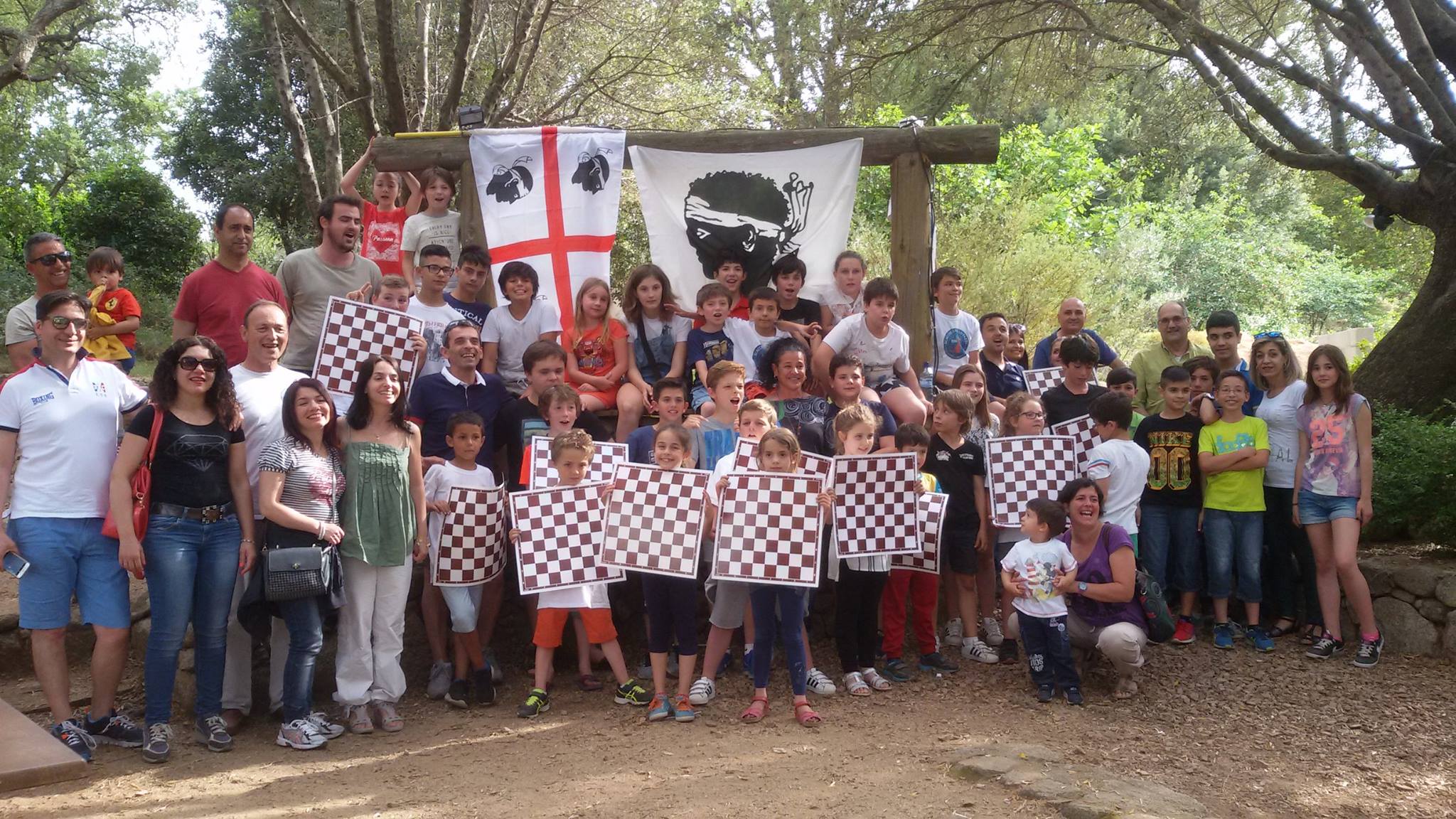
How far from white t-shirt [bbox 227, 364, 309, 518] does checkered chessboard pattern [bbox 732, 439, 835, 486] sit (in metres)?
2.18

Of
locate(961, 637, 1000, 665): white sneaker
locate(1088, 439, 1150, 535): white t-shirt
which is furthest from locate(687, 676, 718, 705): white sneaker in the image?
locate(1088, 439, 1150, 535): white t-shirt

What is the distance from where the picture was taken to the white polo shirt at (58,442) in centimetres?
491

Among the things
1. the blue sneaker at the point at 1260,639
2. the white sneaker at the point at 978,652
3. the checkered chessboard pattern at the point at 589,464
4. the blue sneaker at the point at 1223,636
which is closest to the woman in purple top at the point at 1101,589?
the white sneaker at the point at 978,652

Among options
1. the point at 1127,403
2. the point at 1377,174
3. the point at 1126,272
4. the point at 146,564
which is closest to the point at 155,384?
the point at 146,564

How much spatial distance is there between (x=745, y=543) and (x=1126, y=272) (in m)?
17.7

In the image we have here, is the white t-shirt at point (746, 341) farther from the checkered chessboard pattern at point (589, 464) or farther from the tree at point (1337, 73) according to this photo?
the tree at point (1337, 73)

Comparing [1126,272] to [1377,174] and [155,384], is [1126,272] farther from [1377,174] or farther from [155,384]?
[155,384]

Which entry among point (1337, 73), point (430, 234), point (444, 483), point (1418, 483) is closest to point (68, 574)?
point (444, 483)

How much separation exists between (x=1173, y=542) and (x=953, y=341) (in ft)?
6.56

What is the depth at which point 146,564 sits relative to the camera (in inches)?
196

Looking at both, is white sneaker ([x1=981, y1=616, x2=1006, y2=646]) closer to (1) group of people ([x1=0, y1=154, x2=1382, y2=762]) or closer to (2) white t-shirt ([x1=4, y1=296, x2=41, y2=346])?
(1) group of people ([x1=0, y1=154, x2=1382, y2=762])

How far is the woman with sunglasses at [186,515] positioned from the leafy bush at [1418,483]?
6.70 meters

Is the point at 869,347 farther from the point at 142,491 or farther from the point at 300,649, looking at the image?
the point at 142,491

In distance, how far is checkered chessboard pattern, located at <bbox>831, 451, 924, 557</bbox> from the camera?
5.78m
